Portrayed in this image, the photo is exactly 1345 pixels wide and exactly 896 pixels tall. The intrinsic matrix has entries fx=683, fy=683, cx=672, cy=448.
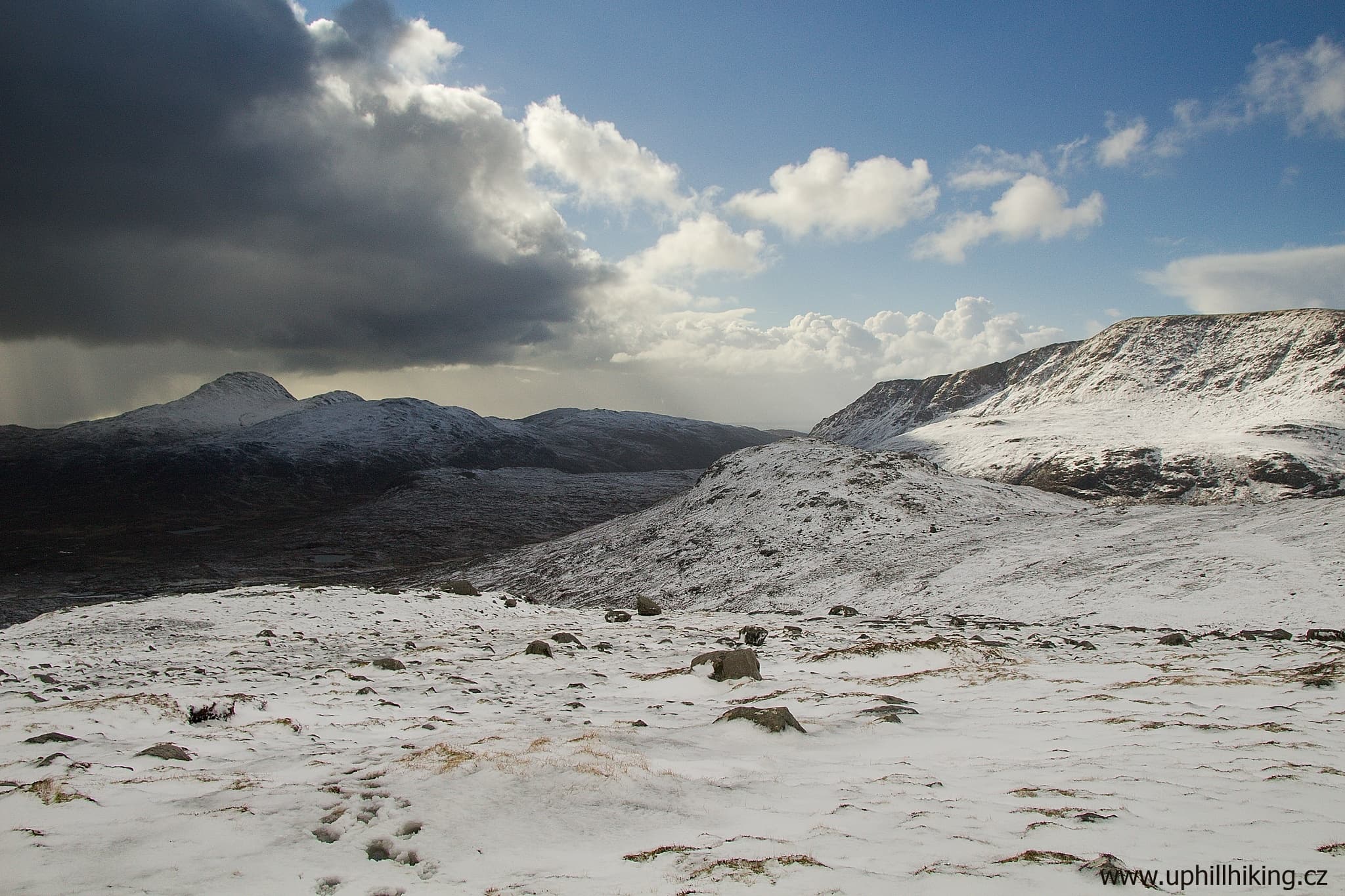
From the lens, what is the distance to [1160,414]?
100125 mm

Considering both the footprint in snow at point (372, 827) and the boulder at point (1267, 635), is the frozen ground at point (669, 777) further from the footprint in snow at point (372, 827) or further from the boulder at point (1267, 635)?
the boulder at point (1267, 635)

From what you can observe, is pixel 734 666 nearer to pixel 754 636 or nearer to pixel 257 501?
pixel 754 636

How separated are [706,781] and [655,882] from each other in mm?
2026

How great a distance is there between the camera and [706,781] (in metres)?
6.05

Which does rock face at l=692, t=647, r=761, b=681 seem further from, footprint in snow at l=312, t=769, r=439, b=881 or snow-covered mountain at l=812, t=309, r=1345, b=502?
snow-covered mountain at l=812, t=309, r=1345, b=502

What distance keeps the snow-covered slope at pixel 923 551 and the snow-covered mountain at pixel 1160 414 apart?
1439 inches

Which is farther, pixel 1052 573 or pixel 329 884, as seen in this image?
pixel 1052 573

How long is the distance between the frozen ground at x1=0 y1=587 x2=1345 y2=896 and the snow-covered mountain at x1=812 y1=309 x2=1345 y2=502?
73.3 meters

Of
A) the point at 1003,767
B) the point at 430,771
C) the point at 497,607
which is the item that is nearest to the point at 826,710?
the point at 1003,767

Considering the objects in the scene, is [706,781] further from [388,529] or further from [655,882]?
[388,529]

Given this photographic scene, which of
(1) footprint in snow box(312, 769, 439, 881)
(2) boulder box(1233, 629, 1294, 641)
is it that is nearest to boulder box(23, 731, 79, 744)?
(1) footprint in snow box(312, 769, 439, 881)

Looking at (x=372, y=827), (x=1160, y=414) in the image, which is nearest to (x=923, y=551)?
(x=372, y=827)

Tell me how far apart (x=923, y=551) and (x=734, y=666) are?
23.6m

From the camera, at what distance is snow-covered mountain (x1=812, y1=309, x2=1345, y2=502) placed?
7244 cm
